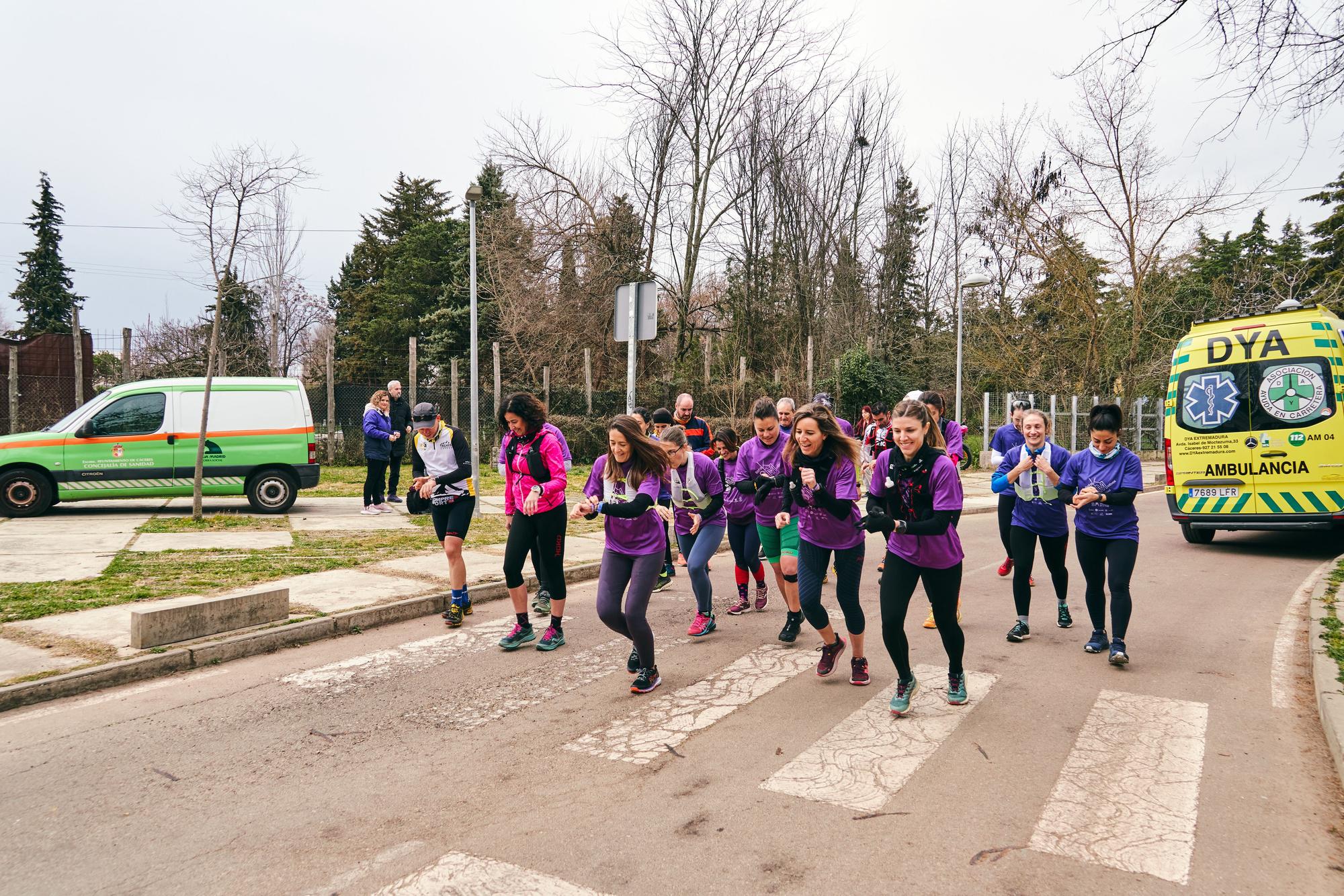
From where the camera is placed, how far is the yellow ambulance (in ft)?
33.3

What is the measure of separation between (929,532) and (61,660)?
5682mm

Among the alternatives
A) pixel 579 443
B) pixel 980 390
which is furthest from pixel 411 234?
pixel 980 390

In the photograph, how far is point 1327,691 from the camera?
4969 mm

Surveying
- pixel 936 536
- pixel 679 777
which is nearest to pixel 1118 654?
pixel 936 536

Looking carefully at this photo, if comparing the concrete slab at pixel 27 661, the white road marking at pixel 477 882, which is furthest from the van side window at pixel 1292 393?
the concrete slab at pixel 27 661

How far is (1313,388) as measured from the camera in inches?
400

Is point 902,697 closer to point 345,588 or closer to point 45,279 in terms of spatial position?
point 345,588

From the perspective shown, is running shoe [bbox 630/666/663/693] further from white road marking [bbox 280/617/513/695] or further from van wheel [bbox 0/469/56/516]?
van wheel [bbox 0/469/56/516]

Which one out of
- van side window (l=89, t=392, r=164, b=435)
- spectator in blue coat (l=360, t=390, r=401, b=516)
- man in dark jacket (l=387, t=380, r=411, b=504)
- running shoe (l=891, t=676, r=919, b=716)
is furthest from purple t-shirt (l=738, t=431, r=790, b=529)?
van side window (l=89, t=392, r=164, b=435)

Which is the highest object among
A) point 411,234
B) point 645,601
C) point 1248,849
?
point 411,234

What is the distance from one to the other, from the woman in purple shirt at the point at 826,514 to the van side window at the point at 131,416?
11.0m

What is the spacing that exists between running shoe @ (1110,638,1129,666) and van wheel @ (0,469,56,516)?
44.4ft

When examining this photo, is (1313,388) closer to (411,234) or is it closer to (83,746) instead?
(83,746)

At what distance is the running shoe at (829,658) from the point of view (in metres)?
5.65
